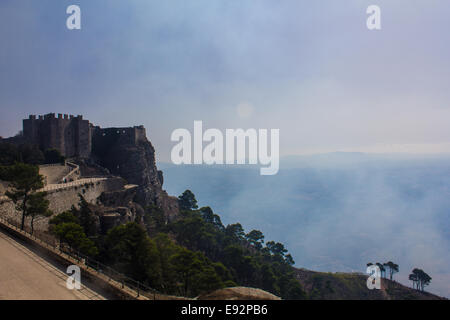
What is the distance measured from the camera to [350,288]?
55.2 m

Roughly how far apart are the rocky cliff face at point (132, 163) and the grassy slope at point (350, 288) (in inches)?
1260

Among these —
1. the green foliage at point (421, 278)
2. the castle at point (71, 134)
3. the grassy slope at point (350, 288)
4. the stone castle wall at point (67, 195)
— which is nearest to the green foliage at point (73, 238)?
the stone castle wall at point (67, 195)

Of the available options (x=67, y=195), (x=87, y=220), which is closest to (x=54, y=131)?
(x=67, y=195)

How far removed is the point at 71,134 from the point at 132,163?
9375 millimetres

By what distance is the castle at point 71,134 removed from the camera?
3419 cm

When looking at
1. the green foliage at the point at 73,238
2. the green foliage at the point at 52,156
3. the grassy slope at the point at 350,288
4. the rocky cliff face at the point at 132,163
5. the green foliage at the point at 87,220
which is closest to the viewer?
the green foliage at the point at 73,238

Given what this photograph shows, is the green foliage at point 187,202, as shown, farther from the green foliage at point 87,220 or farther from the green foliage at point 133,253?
the green foliage at point 133,253

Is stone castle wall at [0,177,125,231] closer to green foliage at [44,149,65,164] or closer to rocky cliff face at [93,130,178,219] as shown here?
rocky cliff face at [93,130,178,219]

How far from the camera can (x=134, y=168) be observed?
129 ft

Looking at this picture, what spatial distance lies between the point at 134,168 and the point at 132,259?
24951mm

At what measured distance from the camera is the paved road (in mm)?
8211

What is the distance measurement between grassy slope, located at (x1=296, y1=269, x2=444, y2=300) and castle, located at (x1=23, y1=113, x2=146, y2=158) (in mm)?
43114

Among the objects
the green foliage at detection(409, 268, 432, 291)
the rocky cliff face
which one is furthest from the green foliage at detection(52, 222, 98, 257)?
the green foliage at detection(409, 268, 432, 291)

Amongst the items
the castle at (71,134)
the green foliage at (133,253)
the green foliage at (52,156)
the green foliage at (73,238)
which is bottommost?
the green foliage at (133,253)
